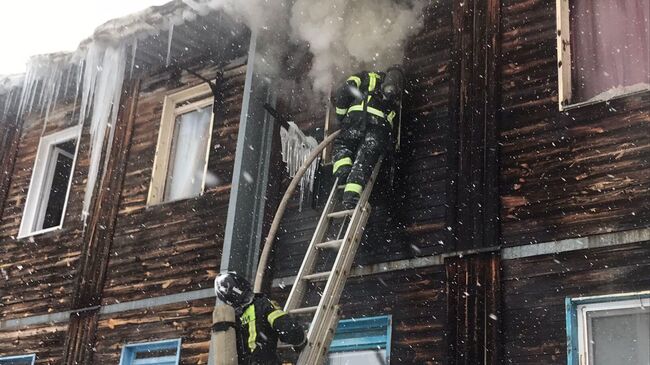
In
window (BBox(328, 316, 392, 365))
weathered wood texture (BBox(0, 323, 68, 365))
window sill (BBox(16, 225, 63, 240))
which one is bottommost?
window (BBox(328, 316, 392, 365))

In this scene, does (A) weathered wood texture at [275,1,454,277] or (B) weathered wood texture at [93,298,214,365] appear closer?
(A) weathered wood texture at [275,1,454,277]

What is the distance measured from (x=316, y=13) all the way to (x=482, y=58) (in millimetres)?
2017

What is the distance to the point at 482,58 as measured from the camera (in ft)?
22.9

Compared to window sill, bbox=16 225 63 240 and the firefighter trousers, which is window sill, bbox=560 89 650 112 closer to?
the firefighter trousers

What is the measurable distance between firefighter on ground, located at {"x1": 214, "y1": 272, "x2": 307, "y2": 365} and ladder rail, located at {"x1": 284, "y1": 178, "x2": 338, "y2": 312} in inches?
14.2

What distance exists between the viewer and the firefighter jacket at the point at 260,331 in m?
5.48

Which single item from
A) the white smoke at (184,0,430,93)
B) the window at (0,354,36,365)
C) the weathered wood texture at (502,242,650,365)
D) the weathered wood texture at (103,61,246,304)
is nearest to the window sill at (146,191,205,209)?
the weathered wood texture at (103,61,246,304)

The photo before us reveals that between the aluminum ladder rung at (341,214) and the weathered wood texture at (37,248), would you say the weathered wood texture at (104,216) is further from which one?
the aluminum ladder rung at (341,214)

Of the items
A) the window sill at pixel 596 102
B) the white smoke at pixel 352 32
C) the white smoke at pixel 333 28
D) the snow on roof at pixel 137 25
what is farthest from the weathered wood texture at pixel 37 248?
the window sill at pixel 596 102

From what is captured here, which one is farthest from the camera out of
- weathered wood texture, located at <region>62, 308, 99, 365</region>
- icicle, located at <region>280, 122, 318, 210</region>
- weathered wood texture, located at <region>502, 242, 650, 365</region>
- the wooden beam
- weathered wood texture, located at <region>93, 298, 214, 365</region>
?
the wooden beam

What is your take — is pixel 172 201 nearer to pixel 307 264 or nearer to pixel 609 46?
pixel 307 264

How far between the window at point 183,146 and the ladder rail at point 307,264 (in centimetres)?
279

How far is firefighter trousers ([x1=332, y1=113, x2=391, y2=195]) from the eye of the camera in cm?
671

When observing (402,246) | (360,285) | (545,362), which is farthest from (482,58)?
(545,362)
